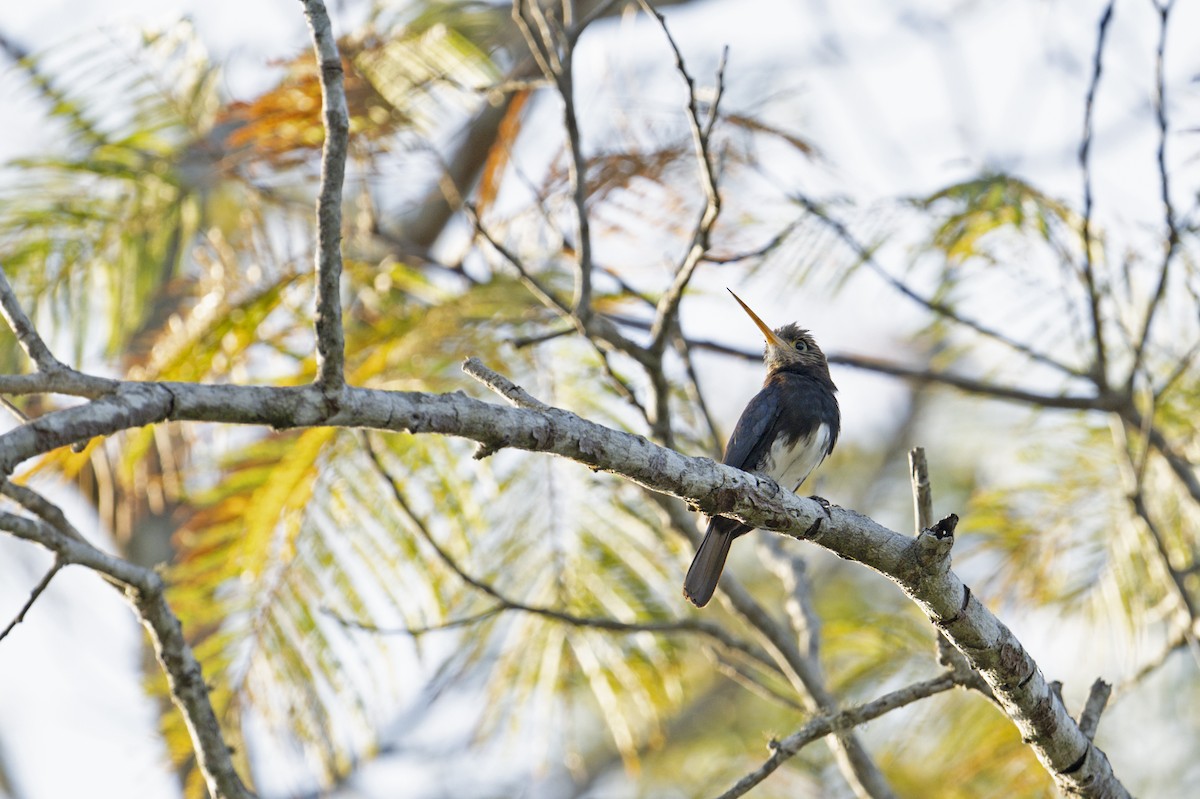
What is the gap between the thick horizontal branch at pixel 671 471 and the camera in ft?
6.21

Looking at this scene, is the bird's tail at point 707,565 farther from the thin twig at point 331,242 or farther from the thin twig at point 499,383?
the thin twig at point 331,242

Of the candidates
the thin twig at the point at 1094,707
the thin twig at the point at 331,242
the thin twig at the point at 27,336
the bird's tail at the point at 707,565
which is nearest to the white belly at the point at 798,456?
the bird's tail at the point at 707,565

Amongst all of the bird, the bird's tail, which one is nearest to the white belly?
the bird

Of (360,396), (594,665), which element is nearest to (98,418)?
(360,396)

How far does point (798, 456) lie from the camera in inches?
187

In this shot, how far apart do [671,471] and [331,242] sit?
31.4 inches

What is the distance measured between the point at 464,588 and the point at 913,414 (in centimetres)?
713

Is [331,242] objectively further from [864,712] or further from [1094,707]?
[1094,707]

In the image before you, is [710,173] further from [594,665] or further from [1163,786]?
[1163,786]

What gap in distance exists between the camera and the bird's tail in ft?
12.1

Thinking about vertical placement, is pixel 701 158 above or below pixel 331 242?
above

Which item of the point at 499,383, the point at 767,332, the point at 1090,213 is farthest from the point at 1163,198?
the point at 499,383

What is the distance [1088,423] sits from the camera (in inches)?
218

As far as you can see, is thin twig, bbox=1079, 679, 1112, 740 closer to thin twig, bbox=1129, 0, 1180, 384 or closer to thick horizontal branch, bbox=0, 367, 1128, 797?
Answer: thick horizontal branch, bbox=0, 367, 1128, 797
